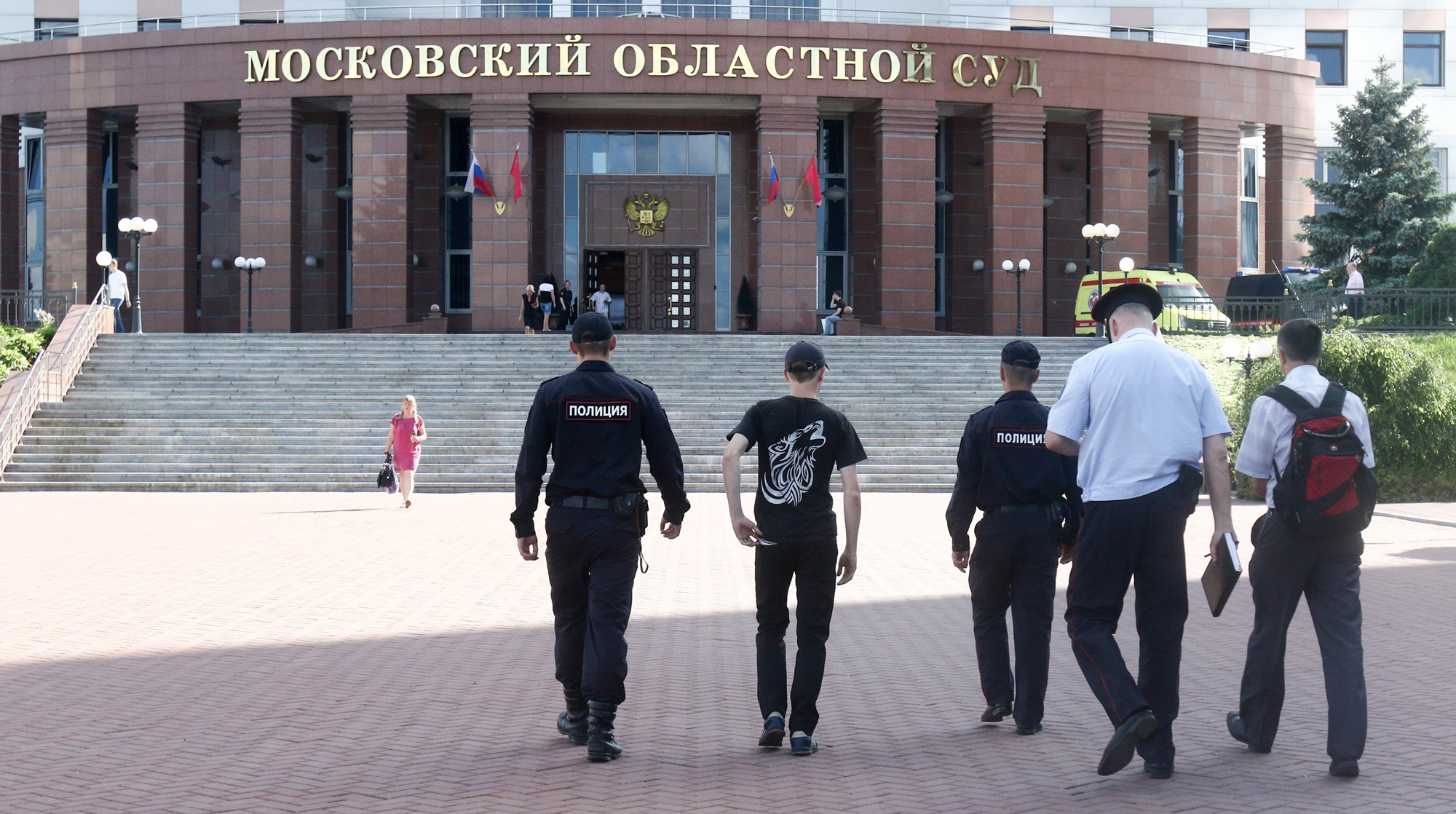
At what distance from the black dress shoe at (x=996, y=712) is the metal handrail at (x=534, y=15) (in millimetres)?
35858

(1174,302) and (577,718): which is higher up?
(1174,302)

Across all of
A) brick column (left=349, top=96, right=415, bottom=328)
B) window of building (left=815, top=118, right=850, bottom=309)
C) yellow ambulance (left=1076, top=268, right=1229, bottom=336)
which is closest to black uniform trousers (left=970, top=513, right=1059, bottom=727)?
yellow ambulance (left=1076, top=268, right=1229, bottom=336)

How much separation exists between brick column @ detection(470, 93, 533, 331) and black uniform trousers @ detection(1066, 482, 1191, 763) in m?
33.0

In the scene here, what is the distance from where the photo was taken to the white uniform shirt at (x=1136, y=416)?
5.73 metres

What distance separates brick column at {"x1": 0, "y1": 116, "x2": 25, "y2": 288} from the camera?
40.9m

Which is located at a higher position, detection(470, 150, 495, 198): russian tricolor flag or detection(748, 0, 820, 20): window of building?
detection(748, 0, 820, 20): window of building

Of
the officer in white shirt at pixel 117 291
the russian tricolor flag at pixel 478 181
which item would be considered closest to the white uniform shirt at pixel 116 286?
the officer in white shirt at pixel 117 291

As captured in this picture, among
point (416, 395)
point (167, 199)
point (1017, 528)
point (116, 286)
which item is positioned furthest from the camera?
point (167, 199)

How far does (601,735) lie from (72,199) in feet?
127

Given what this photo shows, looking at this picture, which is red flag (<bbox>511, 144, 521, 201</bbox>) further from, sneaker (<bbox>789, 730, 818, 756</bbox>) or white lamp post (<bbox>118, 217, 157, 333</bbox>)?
sneaker (<bbox>789, 730, 818, 756</bbox>)

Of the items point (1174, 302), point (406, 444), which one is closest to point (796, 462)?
point (406, 444)

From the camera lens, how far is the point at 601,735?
19.5 feet

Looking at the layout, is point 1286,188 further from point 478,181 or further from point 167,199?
point 167,199

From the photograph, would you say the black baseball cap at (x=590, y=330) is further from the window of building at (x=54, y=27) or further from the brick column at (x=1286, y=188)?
the window of building at (x=54, y=27)
